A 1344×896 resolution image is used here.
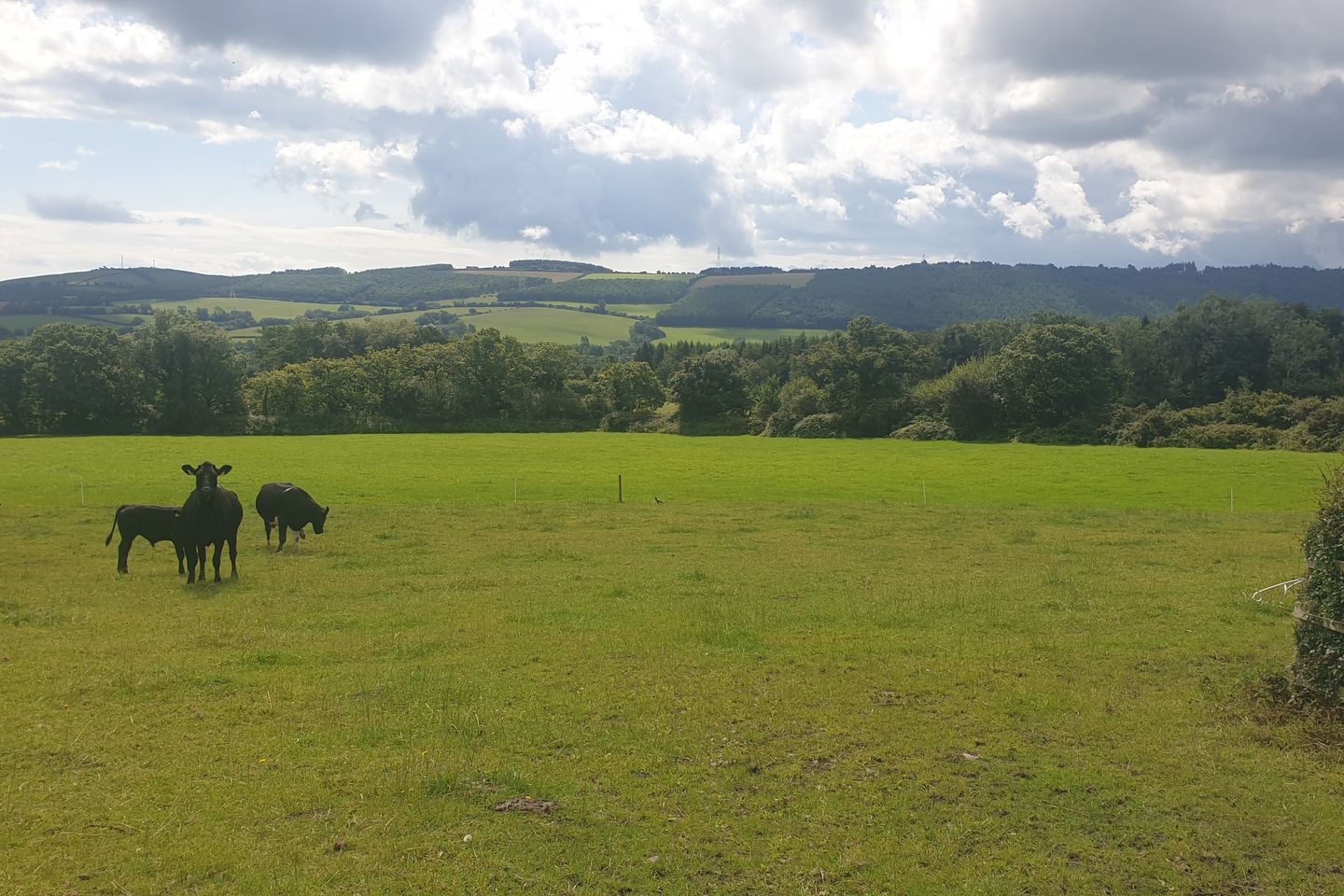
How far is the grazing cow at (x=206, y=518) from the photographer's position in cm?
1919

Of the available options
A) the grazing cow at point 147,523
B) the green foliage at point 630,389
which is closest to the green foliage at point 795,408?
the green foliage at point 630,389

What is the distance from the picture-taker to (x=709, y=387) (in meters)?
95.8

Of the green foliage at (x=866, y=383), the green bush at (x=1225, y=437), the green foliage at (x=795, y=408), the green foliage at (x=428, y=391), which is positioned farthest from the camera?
the green foliage at (x=428, y=391)

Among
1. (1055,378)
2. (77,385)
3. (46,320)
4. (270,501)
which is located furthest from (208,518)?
(46,320)

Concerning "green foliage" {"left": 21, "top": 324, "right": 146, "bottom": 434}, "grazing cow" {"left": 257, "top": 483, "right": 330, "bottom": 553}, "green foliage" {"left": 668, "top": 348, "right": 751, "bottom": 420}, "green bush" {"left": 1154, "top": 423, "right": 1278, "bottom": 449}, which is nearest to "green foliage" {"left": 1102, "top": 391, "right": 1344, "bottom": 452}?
"green bush" {"left": 1154, "top": 423, "right": 1278, "bottom": 449}

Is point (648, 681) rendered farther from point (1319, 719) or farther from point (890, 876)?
point (1319, 719)

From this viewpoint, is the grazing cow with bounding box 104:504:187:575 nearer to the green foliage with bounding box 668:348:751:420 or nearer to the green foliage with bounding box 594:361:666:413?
the green foliage with bounding box 668:348:751:420

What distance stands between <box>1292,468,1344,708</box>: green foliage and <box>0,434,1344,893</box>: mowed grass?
589mm

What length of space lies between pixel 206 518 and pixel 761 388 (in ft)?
268

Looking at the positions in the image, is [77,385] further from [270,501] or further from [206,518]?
[206,518]

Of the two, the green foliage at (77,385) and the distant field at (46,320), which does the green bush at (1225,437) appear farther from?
the distant field at (46,320)

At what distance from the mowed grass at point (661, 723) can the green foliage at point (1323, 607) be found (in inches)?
23.2

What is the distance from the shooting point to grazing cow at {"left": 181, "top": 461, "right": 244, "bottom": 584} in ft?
63.0

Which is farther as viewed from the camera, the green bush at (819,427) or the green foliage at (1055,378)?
the green bush at (819,427)
